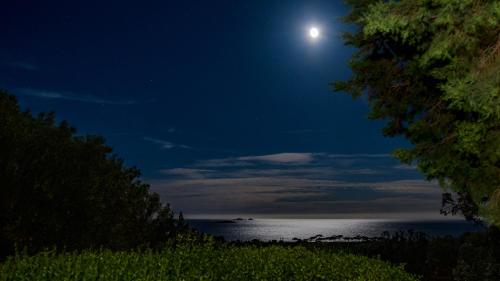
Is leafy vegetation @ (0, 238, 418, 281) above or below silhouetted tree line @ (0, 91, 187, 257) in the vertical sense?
below

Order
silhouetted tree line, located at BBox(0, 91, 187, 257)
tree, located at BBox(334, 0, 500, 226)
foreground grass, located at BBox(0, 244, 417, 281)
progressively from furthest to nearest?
silhouetted tree line, located at BBox(0, 91, 187, 257), foreground grass, located at BBox(0, 244, 417, 281), tree, located at BBox(334, 0, 500, 226)

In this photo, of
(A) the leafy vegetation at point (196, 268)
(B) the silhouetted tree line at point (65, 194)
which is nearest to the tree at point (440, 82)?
(A) the leafy vegetation at point (196, 268)

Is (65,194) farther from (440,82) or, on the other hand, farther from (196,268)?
(440,82)

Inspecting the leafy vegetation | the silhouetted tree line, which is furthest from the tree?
the silhouetted tree line

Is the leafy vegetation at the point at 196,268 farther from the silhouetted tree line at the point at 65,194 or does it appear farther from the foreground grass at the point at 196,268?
the silhouetted tree line at the point at 65,194

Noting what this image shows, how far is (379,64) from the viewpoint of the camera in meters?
12.3

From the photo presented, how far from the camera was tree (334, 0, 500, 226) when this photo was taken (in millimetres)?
7973

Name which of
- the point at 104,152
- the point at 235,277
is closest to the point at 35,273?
the point at 235,277

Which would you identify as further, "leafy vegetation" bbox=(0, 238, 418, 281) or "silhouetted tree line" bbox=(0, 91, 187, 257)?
"silhouetted tree line" bbox=(0, 91, 187, 257)

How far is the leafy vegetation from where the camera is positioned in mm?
8836

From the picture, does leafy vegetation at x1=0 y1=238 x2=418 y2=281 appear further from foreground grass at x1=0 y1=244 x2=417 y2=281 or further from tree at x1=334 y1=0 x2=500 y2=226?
tree at x1=334 y1=0 x2=500 y2=226

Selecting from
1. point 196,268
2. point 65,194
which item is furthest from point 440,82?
point 65,194

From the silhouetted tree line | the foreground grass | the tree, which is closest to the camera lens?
the tree

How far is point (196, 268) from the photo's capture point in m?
9.76
